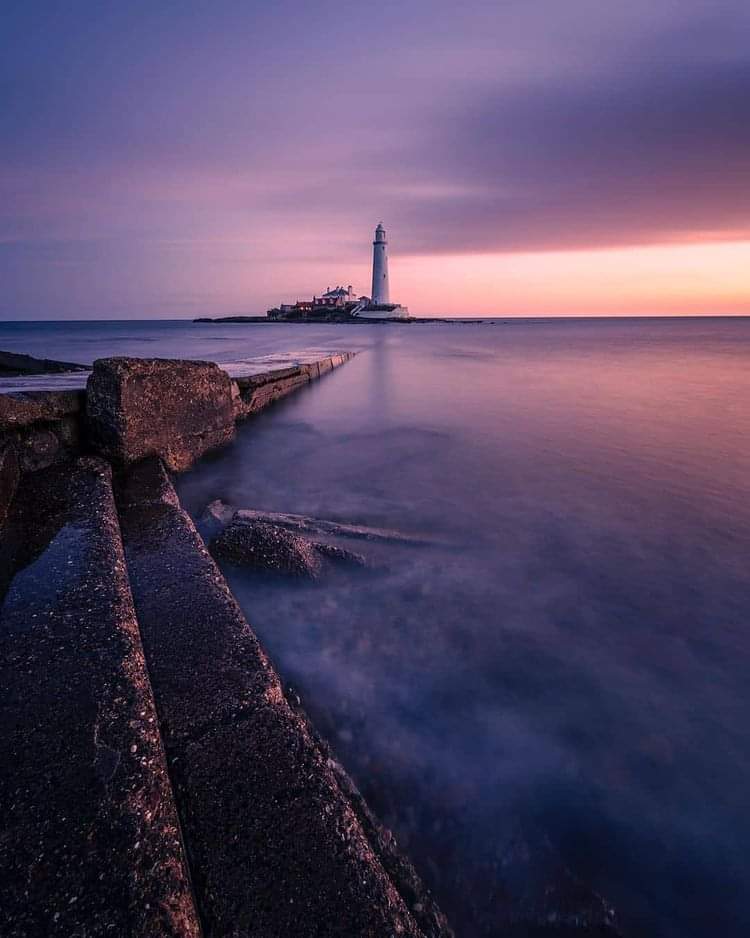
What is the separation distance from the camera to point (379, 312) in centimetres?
6556

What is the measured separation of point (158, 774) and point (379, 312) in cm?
6771

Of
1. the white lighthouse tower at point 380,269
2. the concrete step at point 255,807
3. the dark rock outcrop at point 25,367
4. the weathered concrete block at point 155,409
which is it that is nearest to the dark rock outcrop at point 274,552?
the concrete step at point 255,807

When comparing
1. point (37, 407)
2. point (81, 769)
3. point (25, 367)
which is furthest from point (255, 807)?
point (25, 367)

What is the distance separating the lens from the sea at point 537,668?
149 centimetres

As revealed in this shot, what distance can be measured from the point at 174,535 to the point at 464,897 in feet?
6.35

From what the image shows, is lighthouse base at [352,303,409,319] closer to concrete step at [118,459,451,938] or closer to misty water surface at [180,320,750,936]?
misty water surface at [180,320,750,936]

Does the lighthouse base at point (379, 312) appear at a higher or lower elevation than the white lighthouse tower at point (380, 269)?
lower

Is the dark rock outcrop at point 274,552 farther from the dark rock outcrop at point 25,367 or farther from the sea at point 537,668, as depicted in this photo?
the dark rock outcrop at point 25,367

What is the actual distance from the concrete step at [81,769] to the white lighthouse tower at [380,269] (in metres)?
59.7

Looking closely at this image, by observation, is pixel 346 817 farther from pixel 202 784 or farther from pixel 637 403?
pixel 637 403

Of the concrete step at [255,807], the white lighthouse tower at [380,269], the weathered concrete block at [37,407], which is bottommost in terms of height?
the concrete step at [255,807]

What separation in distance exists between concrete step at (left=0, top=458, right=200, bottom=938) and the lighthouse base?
65.7m

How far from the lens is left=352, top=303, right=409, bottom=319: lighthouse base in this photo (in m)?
64.8

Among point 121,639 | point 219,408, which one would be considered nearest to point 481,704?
point 121,639
